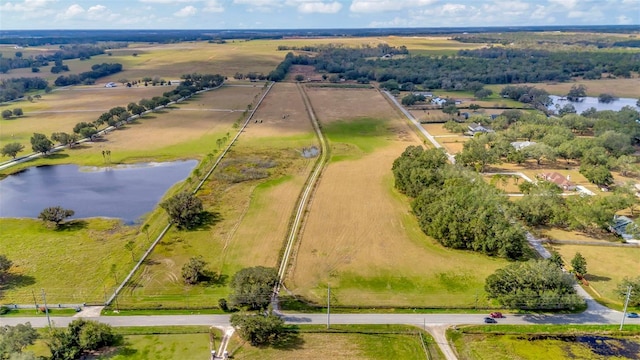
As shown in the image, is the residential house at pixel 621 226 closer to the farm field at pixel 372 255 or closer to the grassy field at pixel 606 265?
the grassy field at pixel 606 265

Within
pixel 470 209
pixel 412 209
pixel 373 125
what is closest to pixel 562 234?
pixel 470 209

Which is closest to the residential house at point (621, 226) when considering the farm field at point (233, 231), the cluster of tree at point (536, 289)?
the cluster of tree at point (536, 289)

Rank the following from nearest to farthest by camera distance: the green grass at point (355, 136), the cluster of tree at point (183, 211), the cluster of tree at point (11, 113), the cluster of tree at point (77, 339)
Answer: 1. the cluster of tree at point (77, 339)
2. the cluster of tree at point (183, 211)
3. the green grass at point (355, 136)
4. the cluster of tree at point (11, 113)

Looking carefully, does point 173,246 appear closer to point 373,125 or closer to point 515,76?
point 373,125

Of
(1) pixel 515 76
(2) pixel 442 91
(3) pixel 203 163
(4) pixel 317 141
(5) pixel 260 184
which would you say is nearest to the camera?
(5) pixel 260 184

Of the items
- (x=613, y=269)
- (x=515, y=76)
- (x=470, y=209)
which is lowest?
(x=613, y=269)

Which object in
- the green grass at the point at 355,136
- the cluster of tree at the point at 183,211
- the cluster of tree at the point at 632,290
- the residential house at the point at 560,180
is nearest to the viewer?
the cluster of tree at the point at 632,290

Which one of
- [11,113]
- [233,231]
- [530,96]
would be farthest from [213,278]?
[530,96]
